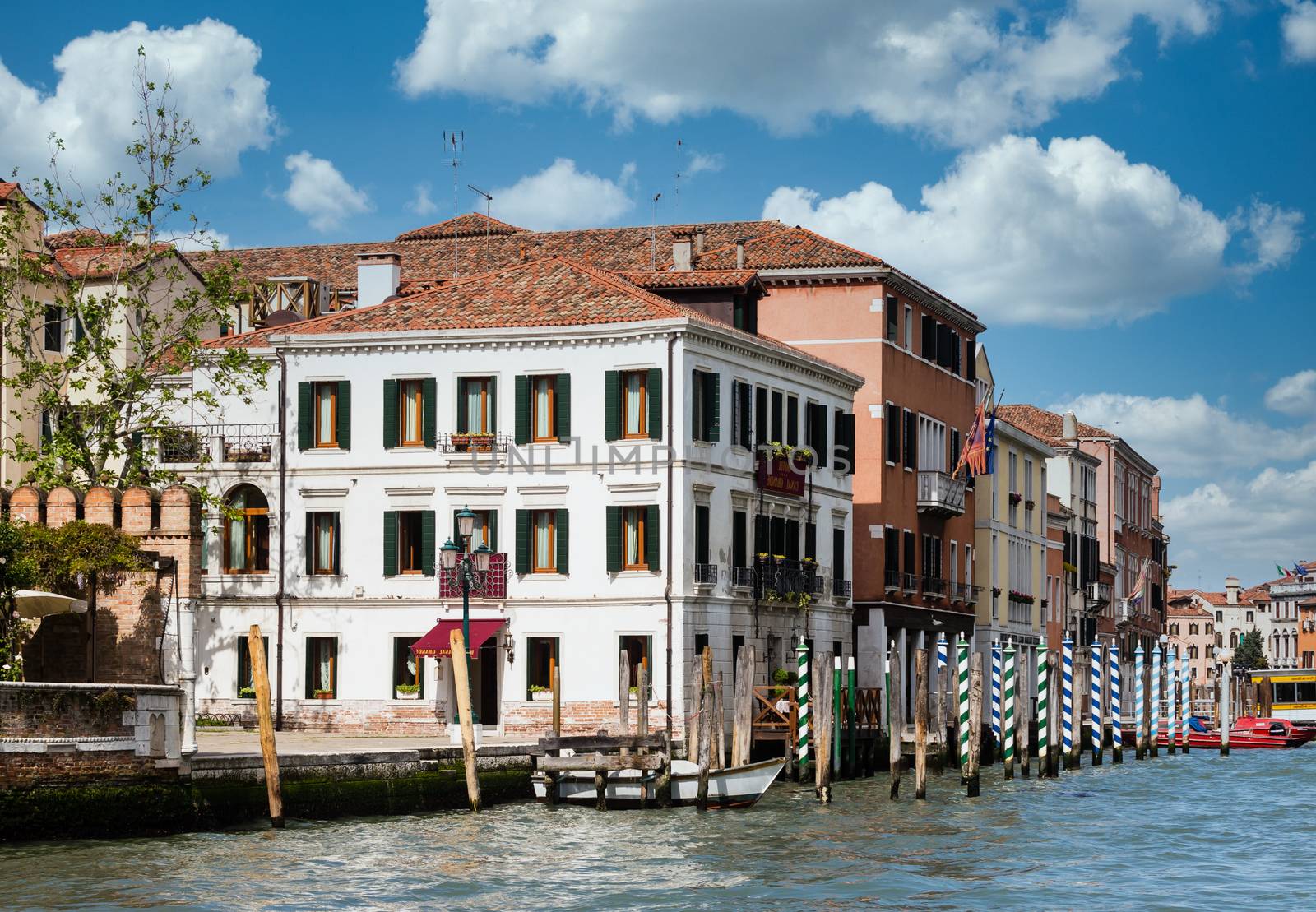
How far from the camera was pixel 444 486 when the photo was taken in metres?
39.9

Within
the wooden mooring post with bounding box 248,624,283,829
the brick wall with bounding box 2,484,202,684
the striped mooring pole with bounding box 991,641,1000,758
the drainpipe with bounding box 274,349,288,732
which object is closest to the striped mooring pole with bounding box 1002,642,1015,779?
the striped mooring pole with bounding box 991,641,1000,758

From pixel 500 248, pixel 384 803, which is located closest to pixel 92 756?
pixel 384 803

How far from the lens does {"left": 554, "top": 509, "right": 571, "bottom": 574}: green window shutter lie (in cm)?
3944

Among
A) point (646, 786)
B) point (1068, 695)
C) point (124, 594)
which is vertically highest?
point (124, 594)

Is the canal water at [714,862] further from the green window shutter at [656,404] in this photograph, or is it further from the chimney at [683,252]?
the chimney at [683,252]

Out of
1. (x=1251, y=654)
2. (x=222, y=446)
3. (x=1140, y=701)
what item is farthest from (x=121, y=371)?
(x=1251, y=654)

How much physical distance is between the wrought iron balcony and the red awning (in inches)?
138

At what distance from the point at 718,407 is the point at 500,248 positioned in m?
13.1

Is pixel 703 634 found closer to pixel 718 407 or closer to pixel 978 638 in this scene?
pixel 718 407

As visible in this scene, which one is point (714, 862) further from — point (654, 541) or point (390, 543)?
point (390, 543)

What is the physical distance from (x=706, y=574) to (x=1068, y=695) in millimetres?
8851

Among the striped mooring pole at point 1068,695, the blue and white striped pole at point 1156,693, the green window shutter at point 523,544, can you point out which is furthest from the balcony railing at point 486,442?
the blue and white striped pole at point 1156,693

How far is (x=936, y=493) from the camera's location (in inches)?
2064

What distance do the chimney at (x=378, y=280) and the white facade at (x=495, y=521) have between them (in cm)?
448
